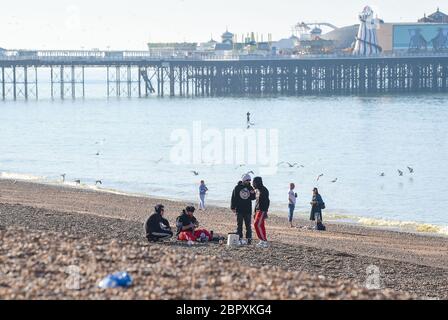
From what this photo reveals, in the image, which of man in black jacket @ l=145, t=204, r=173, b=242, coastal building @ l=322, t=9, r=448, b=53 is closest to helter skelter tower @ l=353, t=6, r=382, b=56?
coastal building @ l=322, t=9, r=448, b=53

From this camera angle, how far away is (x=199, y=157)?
51.0 m

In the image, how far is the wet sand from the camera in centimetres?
1600

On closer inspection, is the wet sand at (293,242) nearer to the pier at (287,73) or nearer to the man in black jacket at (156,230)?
the man in black jacket at (156,230)

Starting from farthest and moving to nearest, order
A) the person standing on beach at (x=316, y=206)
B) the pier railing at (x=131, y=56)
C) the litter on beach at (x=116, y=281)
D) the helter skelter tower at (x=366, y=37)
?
the helter skelter tower at (x=366, y=37) → the pier railing at (x=131, y=56) → the person standing on beach at (x=316, y=206) → the litter on beach at (x=116, y=281)

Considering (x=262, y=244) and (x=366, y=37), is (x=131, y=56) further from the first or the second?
(x=262, y=244)

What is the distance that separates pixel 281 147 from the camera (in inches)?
2357

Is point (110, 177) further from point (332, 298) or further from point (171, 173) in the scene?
point (332, 298)

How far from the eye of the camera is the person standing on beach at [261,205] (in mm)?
17234

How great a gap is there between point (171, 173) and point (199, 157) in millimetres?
6873

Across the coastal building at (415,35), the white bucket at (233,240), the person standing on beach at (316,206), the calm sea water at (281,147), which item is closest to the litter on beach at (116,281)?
the white bucket at (233,240)

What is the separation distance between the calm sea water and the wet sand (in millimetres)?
4314

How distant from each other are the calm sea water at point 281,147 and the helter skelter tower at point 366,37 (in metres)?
24.7
